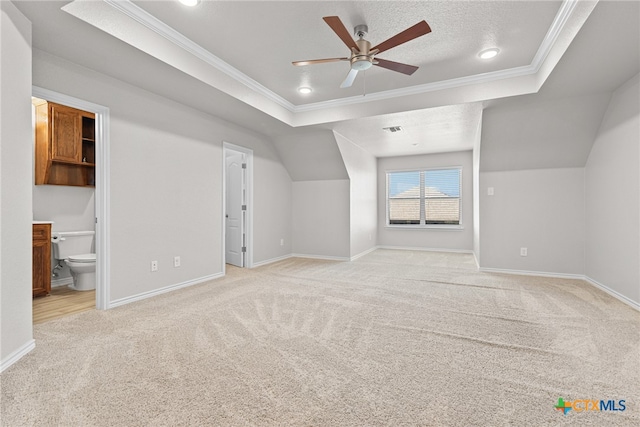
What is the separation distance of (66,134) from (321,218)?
14.1 ft

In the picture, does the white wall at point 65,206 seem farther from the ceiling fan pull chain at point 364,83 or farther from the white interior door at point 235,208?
the ceiling fan pull chain at point 364,83

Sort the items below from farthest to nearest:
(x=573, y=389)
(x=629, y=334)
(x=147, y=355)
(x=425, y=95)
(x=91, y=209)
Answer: (x=91, y=209) → (x=425, y=95) → (x=629, y=334) → (x=147, y=355) → (x=573, y=389)

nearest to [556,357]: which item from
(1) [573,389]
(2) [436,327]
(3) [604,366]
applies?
(3) [604,366]

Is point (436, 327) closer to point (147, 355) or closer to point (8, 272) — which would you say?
point (147, 355)

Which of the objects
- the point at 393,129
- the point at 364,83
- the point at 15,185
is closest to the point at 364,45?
the point at 364,83

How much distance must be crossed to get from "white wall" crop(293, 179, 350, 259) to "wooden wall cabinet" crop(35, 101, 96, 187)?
3664mm

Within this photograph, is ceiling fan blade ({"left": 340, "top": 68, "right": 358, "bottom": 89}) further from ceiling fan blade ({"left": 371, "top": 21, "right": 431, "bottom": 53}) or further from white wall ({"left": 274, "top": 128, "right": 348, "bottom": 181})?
white wall ({"left": 274, "top": 128, "right": 348, "bottom": 181})

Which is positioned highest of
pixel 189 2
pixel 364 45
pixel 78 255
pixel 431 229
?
pixel 189 2

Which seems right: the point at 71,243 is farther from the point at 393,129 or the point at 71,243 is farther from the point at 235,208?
the point at 393,129

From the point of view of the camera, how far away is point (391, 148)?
6730mm

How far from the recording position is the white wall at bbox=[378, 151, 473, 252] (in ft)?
Answer: 23.3

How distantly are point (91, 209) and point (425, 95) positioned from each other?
511 cm

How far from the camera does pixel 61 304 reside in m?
3.27

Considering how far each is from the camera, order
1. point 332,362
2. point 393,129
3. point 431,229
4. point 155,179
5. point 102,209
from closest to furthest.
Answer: point 332,362 < point 102,209 < point 155,179 < point 393,129 < point 431,229
